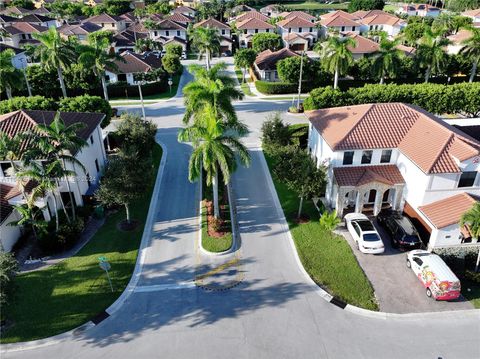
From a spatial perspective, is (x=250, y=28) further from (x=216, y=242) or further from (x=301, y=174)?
(x=216, y=242)

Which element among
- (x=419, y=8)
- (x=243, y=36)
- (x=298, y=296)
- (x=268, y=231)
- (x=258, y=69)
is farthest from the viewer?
(x=419, y=8)

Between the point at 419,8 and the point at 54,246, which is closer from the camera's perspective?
the point at 54,246

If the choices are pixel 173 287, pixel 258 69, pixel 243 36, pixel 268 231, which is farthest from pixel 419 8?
pixel 173 287

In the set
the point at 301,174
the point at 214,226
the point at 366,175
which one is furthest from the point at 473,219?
the point at 214,226

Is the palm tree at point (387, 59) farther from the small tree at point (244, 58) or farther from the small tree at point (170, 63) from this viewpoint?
the small tree at point (170, 63)

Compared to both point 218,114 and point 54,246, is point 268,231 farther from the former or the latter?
point 54,246
